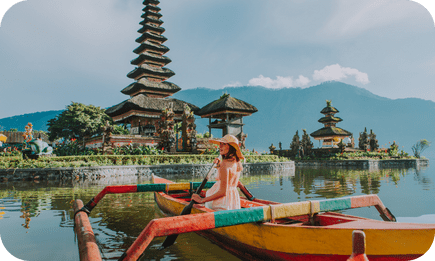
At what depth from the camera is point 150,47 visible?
37.6 m

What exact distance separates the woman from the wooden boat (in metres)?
0.32

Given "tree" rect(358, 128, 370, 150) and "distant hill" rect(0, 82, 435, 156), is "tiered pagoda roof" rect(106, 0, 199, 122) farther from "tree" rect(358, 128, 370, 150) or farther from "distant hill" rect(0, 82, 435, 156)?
"distant hill" rect(0, 82, 435, 156)

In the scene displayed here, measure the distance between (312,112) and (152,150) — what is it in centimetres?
18896

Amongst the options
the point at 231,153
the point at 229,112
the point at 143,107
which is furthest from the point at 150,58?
the point at 231,153

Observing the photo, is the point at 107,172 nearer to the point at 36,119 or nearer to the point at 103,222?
the point at 103,222

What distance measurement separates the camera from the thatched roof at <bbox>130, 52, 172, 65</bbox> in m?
36.9

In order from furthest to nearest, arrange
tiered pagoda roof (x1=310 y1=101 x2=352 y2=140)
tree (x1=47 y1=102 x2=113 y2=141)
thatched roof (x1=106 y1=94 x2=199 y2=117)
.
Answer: tiered pagoda roof (x1=310 y1=101 x2=352 y2=140), tree (x1=47 y1=102 x2=113 y2=141), thatched roof (x1=106 y1=94 x2=199 y2=117)

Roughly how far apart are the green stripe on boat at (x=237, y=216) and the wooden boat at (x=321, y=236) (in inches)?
3.1

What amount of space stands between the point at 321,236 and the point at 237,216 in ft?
3.12

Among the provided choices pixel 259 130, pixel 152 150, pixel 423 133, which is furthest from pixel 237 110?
pixel 423 133

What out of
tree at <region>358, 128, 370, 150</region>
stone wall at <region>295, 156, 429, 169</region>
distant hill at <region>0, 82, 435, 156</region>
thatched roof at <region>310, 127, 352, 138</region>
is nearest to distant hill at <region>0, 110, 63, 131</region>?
distant hill at <region>0, 82, 435, 156</region>

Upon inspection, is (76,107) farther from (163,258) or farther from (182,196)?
Result: (163,258)

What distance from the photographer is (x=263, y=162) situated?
73.5 feet

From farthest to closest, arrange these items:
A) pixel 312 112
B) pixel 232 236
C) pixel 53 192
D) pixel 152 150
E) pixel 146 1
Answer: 1. pixel 312 112
2. pixel 146 1
3. pixel 152 150
4. pixel 53 192
5. pixel 232 236
